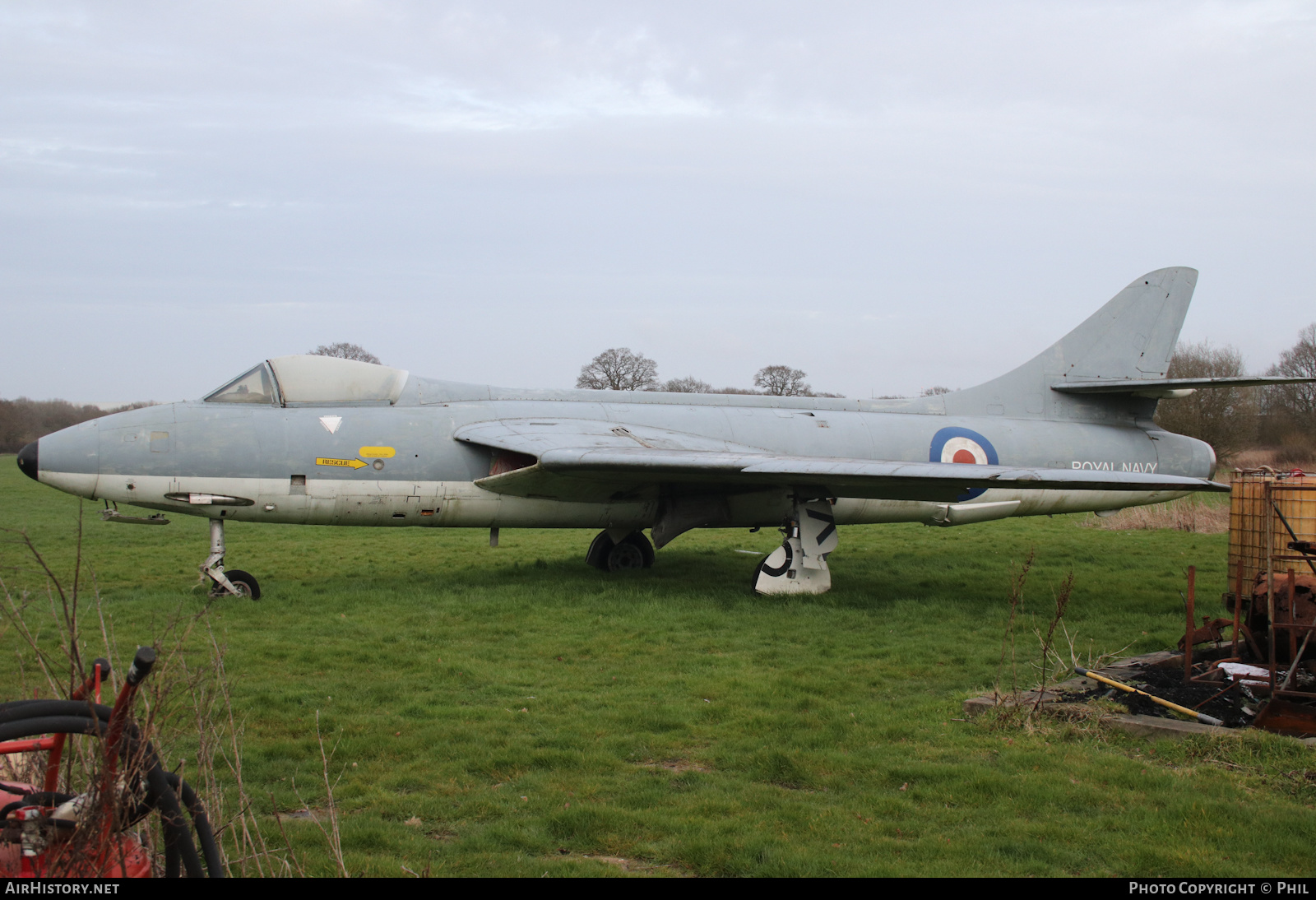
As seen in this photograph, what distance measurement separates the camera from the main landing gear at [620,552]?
45.6ft

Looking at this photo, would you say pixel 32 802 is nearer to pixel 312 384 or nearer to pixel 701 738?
pixel 701 738

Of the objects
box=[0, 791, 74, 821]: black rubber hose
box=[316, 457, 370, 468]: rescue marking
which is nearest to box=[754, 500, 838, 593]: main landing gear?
box=[316, 457, 370, 468]: rescue marking

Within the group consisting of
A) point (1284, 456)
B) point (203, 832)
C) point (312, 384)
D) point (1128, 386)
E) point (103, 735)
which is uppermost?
point (1128, 386)

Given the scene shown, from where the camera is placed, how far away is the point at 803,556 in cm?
1175

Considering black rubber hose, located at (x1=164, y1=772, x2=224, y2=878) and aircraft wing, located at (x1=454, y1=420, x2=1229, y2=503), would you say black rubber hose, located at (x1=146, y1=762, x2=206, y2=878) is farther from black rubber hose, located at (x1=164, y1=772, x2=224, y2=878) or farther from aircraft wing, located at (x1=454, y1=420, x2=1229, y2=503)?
aircraft wing, located at (x1=454, y1=420, x2=1229, y2=503)

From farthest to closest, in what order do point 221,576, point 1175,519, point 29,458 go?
1. point 1175,519
2. point 221,576
3. point 29,458

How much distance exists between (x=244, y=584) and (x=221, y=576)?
1.15 feet

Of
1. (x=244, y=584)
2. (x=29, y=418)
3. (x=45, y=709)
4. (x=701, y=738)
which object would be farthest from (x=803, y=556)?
(x=29, y=418)

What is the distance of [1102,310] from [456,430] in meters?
10.2

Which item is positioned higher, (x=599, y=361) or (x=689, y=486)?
(x=599, y=361)

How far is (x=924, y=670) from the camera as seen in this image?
794 cm
